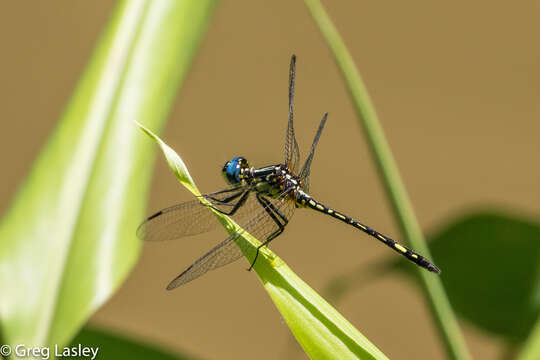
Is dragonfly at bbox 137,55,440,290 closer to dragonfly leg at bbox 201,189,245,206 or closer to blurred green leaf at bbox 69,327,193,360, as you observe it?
dragonfly leg at bbox 201,189,245,206

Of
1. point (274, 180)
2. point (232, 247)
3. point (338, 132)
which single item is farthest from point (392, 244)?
point (338, 132)

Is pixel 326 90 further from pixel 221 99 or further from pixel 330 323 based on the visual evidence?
pixel 330 323

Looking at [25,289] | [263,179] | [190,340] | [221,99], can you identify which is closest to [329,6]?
[221,99]

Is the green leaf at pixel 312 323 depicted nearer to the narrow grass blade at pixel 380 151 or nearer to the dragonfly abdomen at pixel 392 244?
the narrow grass blade at pixel 380 151

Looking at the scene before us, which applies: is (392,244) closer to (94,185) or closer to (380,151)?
(380,151)

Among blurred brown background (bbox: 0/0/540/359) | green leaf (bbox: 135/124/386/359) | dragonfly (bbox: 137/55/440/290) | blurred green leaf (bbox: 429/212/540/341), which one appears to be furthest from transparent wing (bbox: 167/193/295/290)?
blurred brown background (bbox: 0/0/540/359)
